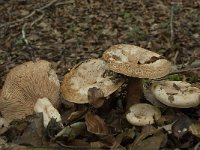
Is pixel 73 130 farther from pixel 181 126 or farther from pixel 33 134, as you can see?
pixel 181 126

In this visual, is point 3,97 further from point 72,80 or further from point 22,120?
point 72,80

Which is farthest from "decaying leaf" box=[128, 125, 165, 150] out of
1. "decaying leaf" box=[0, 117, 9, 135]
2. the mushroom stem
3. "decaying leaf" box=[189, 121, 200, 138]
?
"decaying leaf" box=[0, 117, 9, 135]

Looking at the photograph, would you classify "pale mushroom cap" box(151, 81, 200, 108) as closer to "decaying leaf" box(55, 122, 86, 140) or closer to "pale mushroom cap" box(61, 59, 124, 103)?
"pale mushroom cap" box(61, 59, 124, 103)

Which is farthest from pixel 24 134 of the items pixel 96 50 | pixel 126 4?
pixel 126 4

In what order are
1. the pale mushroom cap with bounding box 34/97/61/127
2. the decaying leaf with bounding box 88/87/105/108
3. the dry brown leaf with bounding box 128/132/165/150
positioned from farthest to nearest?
the pale mushroom cap with bounding box 34/97/61/127
the decaying leaf with bounding box 88/87/105/108
the dry brown leaf with bounding box 128/132/165/150

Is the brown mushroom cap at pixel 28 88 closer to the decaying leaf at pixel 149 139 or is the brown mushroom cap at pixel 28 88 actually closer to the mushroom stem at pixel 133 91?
the mushroom stem at pixel 133 91

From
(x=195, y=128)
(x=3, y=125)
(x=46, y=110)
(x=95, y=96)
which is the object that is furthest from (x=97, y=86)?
(x=3, y=125)

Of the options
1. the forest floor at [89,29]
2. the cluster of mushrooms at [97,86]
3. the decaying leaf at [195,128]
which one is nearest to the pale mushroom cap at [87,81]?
the cluster of mushrooms at [97,86]
